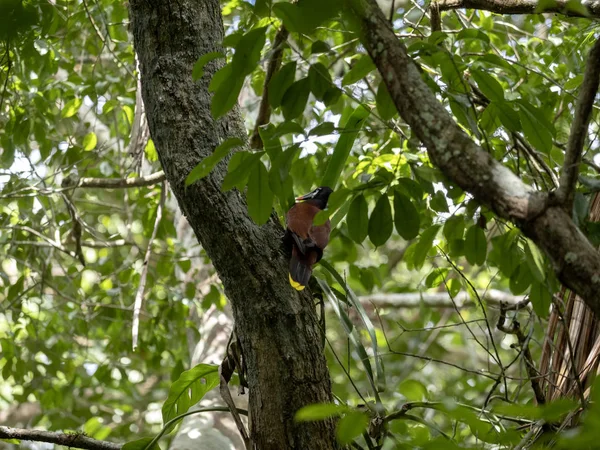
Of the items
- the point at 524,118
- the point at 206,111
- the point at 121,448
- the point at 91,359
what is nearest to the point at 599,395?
the point at 524,118

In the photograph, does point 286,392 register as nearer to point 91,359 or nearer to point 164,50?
point 164,50

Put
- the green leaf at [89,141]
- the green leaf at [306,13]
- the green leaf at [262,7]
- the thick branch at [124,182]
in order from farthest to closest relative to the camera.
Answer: the green leaf at [89,141], the thick branch at [124,182], the green leaf at [262,7], the green leaf at [306,13]

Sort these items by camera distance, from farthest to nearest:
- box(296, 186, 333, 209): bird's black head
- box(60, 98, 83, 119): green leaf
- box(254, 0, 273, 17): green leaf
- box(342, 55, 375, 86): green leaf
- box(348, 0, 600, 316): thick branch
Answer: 1. box(60, 98, 83, 119): green leaf
2. box(296, 186, 333, 209): bird's black head
3. box(342, 55, 375, 86): green leaf
4. box(254, 0, 273, 17): green leaf
5. box(348, 0, 600, 316): thick branch

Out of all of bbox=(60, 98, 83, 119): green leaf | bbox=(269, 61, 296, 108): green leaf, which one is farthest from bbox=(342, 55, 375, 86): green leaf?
bbox=(60, 98, 83, 119): green leaf

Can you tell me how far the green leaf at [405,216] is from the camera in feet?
4.80

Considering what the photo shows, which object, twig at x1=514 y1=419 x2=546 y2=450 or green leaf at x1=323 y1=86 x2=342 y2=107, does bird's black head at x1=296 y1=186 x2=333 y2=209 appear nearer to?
green leaf at x1=323 y1=86 x2=342 y2=107

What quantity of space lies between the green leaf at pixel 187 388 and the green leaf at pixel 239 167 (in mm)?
733

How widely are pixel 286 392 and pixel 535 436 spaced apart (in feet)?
1.88

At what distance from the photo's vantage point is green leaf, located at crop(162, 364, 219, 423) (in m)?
1.81

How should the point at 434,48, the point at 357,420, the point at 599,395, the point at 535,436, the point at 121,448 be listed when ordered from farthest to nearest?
the point at 121,448 < the point at 535,436 < the point at 434,48 < the point at 357,420 < the point at 599,395

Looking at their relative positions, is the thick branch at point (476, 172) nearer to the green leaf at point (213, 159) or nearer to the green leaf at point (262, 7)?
the green leaf at point (262, 7)

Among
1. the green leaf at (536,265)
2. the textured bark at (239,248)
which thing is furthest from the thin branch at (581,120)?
the textured bark at (239,248)

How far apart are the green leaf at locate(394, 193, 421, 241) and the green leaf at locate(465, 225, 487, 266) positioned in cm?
14

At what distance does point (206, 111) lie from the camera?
154 cm
